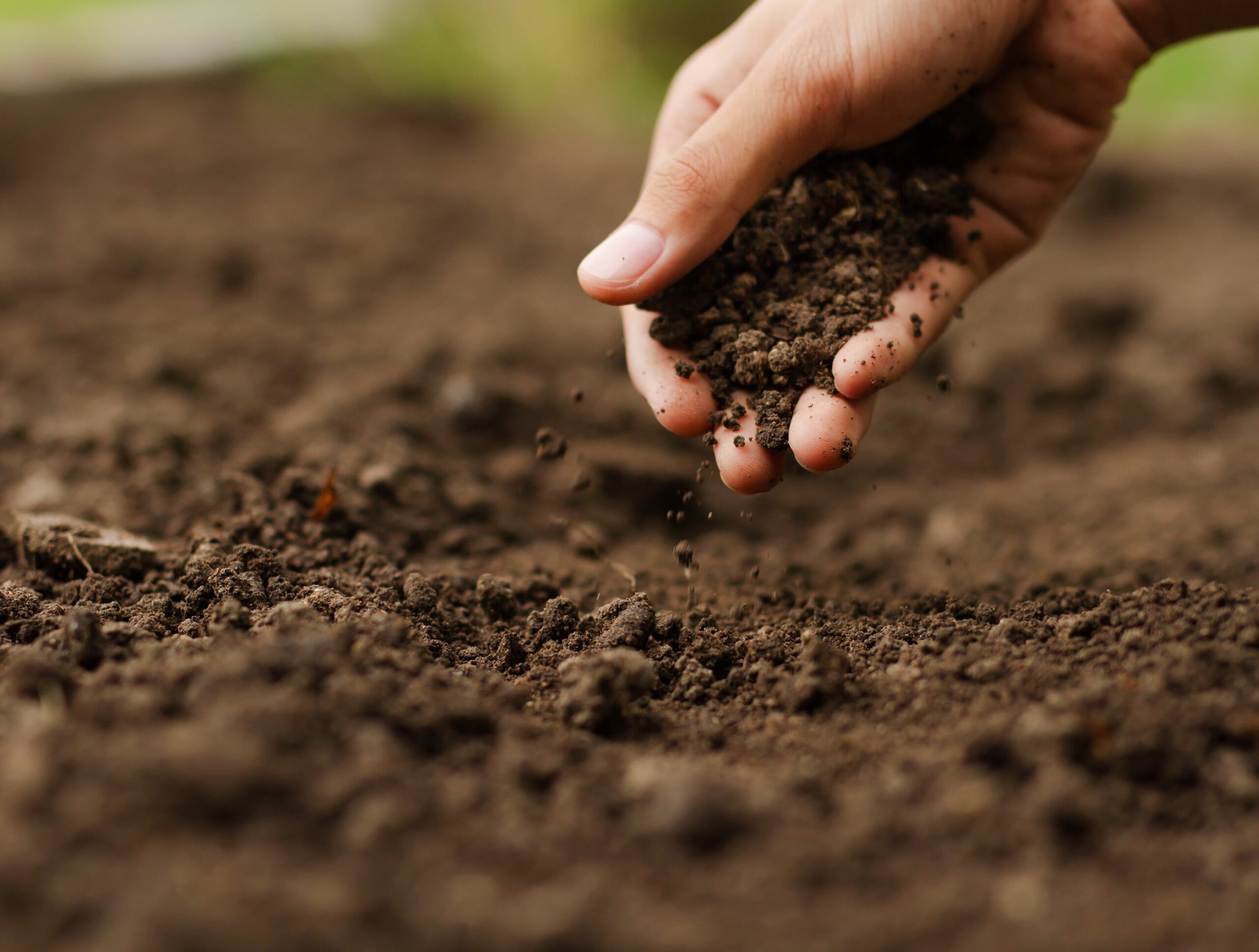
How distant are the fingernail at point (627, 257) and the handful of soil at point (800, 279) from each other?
197 mm

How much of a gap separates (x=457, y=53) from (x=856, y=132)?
455 centimetres

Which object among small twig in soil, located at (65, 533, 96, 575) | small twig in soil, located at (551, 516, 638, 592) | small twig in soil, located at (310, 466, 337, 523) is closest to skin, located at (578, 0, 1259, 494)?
small twig in soil, located at (551, 516, 638, 592)

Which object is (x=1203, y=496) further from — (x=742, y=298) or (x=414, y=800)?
(x=414, y=800)

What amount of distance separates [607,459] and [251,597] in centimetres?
117

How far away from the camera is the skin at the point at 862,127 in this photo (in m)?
1.73

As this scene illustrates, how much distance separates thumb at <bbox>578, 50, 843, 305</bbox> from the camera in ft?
5.61

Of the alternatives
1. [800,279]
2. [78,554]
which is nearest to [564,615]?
[800,279]

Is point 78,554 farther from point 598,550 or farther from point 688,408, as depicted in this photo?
point 688,408

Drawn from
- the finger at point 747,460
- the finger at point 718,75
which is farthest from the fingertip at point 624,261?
the finger at point 718,75

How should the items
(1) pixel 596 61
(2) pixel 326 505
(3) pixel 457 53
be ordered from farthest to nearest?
(1) pixel 596 61 → (3) pixel 457 53 → (2) pixel 326 505

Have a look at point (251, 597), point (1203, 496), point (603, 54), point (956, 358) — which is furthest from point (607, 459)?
point (603, 54)

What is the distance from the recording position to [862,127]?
1983 mm

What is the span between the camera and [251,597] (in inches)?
69.9

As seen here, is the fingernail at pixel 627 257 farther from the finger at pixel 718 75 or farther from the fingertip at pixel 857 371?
the finger at pixel 718 75
